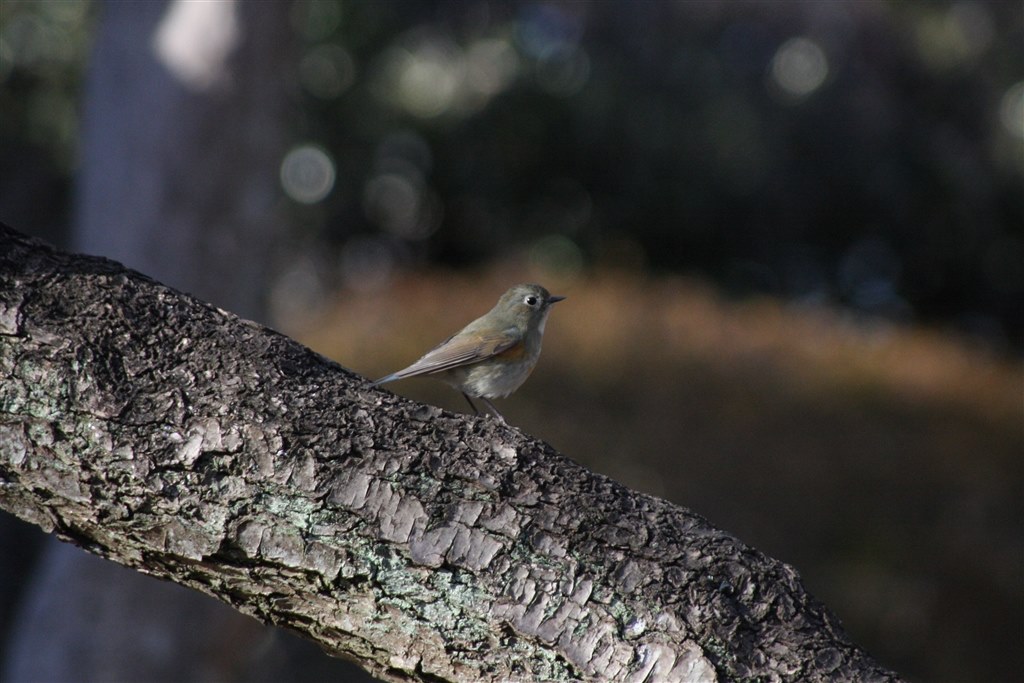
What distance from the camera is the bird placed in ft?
14.3

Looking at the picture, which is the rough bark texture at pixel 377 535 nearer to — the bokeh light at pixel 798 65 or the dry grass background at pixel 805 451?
the dry grass background at pixel 805 451

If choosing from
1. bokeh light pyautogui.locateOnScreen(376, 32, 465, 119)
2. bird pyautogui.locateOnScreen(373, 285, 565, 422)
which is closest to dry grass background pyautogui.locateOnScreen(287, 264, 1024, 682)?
bird pyautogui.locateOnScreen(373, 285, 565, 422)

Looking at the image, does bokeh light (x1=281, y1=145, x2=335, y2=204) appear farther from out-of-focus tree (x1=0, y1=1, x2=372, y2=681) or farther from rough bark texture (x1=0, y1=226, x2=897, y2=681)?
rough bark texture (x1=0, y1=226, x2=897, y2=681)

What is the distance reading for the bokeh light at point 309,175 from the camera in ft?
43.4

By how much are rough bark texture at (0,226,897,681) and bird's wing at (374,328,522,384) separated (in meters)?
1.99

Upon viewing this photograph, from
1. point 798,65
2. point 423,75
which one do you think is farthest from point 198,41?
point 798,65

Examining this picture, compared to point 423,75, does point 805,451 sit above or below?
below

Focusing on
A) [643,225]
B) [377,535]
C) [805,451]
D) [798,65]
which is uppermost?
[798,65]

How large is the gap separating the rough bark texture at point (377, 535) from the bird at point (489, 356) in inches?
79.6

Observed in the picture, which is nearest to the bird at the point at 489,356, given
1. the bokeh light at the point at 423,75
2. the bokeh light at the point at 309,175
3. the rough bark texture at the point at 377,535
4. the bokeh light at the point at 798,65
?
the rough bark texture at the point at 377,535

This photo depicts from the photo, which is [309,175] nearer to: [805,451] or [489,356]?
[805,451]

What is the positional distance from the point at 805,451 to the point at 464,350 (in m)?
4.67

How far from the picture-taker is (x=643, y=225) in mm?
13570

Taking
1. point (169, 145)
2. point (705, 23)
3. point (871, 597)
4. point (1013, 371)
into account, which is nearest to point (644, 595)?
point (169, 145)
